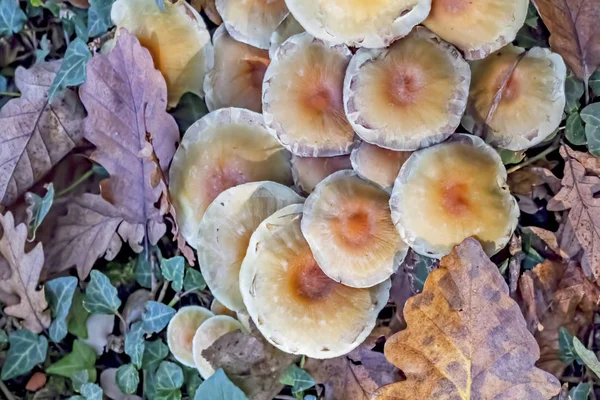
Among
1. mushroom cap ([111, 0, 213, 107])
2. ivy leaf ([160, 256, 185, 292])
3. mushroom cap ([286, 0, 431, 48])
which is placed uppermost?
mushroom cap ([286, 0, 431, 48])

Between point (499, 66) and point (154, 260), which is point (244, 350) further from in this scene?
point (499, 66)

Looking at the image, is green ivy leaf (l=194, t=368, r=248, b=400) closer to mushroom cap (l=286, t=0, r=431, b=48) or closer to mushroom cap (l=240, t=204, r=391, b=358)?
mushroom cap (l=240, t=204, r=391, b=358)

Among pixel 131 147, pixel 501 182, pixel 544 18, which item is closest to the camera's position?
pixel 501 182

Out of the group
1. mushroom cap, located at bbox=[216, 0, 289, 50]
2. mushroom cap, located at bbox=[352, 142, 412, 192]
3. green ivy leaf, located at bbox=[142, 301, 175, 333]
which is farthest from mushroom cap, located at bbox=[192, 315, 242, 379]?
mushroom cap, located at bbox=[216, 0, 289, 50]

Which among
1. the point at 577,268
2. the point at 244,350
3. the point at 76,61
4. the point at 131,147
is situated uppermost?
the point at 76,61

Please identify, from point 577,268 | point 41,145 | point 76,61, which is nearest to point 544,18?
point 577,268

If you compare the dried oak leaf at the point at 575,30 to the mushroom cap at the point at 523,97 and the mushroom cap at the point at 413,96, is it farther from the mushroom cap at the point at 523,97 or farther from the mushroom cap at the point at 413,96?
the mushroom cap at the point at 413,96

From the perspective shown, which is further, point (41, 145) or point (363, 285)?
point (41, 145)

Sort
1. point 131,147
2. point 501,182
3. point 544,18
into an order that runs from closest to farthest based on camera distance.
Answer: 1. point 501,182
2. point 544,18
3. point 131,147

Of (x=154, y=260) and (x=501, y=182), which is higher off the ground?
(x=501, y=182)
